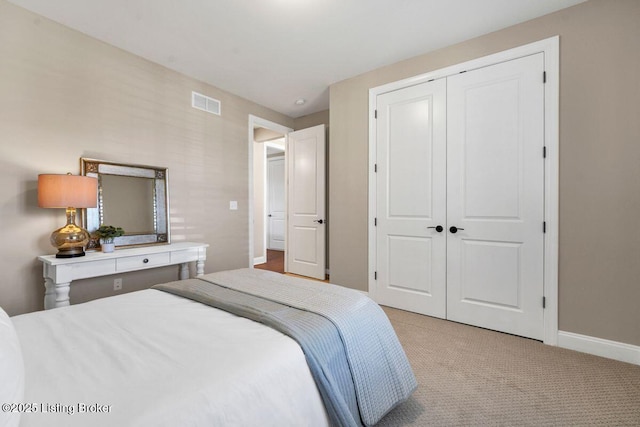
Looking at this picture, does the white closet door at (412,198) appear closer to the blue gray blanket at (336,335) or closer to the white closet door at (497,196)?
the white closet door at (497,196)

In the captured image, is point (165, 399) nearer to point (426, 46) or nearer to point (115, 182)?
point (115, 182)

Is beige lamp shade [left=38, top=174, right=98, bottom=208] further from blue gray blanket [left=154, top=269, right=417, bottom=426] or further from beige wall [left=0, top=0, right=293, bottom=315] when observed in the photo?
blue gray blanket [left=154, top=269, right=417, bottom=426]

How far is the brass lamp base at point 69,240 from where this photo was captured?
2168 mm

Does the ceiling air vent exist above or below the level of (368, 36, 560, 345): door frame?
above

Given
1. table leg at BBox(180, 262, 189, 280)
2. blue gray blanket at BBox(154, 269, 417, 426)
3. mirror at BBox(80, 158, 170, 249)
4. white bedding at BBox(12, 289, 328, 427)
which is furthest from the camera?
table leg at BBox(180, 262, 189, 280)

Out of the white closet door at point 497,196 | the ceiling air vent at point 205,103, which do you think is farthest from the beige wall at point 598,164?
the ceiling air vent at point 205,103

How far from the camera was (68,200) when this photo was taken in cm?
212

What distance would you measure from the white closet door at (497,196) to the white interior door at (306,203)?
6.33 ft

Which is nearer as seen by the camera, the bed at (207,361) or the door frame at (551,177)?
the bed at (207,361)

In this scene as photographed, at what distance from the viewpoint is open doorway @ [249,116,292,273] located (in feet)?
13.6

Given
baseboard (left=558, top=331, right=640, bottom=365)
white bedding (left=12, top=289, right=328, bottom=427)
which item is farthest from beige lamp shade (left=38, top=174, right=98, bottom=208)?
baseboard (left=558, top=331, right=640, bottom=365)

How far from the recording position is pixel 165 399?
72 centimetres

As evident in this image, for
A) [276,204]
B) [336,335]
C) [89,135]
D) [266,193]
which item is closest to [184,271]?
[89,135]

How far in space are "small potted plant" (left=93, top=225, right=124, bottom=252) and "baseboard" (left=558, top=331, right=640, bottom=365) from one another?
3.74 m
